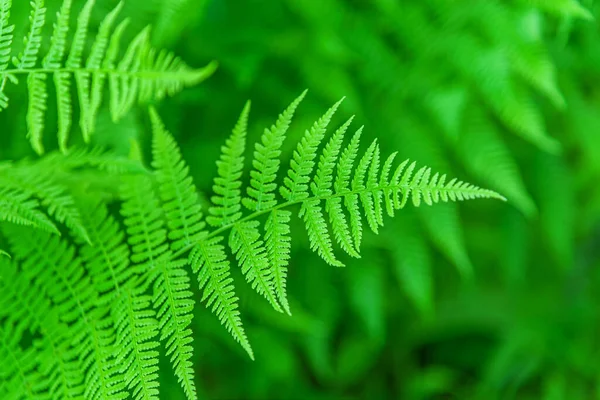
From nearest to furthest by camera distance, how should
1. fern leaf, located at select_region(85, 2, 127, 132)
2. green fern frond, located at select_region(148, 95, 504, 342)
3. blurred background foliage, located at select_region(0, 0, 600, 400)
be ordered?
green fern frond, located at select_region(148, 95, 504, 342) → fern leaf, located at select_region(85, 2, 127, 132) → blurred background foliage, located at select_region(0, 0, 600, 400)

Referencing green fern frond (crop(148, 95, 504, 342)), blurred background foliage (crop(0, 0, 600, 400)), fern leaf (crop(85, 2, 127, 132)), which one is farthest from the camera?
blurred background foliage (crop(0, 0, 600, 400))

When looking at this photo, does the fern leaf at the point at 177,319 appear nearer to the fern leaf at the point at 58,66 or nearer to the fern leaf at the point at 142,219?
the fern leaf at the point at 142,219

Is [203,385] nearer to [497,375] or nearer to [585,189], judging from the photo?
[497,375]

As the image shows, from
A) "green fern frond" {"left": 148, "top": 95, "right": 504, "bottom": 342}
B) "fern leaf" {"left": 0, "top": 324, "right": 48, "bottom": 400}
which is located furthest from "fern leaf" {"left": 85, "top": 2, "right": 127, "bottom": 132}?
"fern leaf" {"left": 0, "top": 324, "right": 48, "bottom": 400}

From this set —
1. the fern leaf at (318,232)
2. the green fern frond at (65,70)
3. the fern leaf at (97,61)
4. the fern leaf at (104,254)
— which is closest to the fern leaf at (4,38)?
the green fern frond at (65,70)

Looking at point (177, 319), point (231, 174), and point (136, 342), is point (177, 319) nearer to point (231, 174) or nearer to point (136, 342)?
point (136, 342)

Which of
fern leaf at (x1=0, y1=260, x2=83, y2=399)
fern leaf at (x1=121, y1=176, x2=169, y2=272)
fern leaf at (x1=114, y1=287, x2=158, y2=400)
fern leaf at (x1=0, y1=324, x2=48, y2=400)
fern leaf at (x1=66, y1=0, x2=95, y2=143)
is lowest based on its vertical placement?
fern leaf at (x1=0, y1=324, x2=48, y2=400)

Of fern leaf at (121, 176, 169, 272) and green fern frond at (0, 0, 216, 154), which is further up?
green fern frond at (0, 0, 216, 154)

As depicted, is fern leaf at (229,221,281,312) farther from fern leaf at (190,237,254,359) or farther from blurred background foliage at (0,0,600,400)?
blurred background foliage at (0,0,600,400)

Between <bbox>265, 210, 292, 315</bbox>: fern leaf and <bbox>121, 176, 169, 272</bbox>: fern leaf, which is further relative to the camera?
<bbox>121, 176, 169, 272</bbox>: fern leaf
